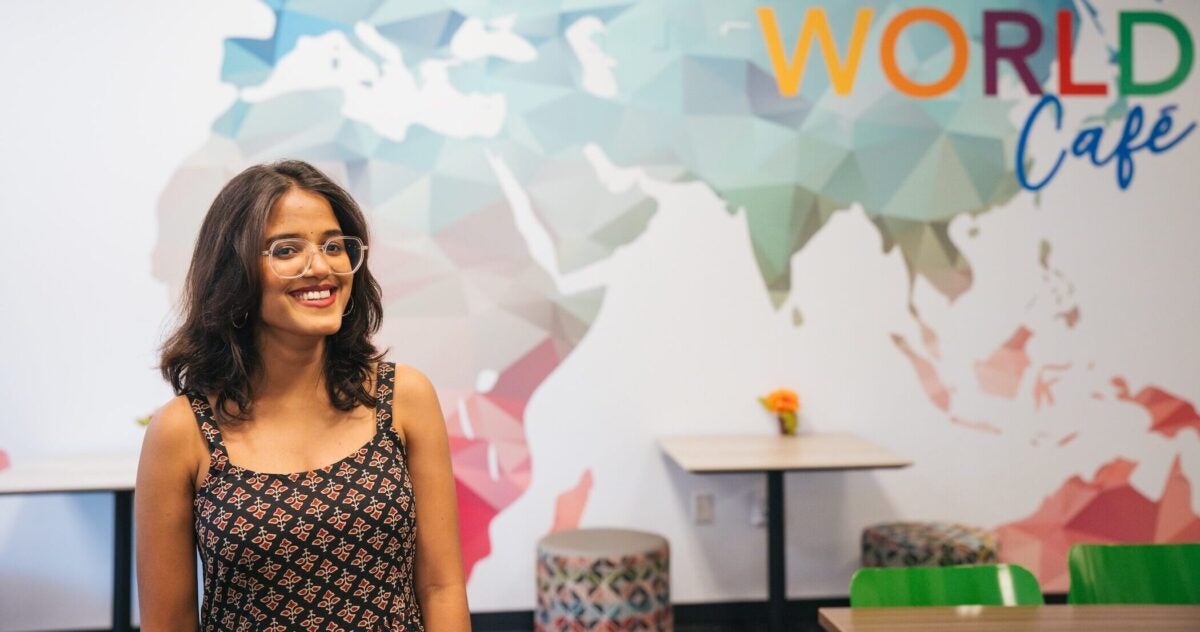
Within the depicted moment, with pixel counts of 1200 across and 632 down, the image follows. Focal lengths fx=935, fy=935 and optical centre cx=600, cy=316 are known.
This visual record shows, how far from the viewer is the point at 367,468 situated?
4.93ft

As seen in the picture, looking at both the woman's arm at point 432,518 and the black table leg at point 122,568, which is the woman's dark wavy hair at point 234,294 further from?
the black table leg at point 122,568

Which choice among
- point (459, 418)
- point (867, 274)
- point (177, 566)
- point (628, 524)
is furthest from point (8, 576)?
point (867, 274)

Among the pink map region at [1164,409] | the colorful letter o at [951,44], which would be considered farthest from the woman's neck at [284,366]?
the pink map region at [1164,409]

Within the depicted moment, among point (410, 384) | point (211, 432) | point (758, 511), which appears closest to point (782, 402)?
point (758, 511)

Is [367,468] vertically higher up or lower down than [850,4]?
lower down

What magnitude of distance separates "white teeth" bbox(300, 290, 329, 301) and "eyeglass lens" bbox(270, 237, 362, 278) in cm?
3

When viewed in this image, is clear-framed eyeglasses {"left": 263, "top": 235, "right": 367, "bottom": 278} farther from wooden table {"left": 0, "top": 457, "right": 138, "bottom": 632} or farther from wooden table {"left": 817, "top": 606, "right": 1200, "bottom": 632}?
wooden table {"left": 0, "top": 457, "right": 138, "bottom": 632}

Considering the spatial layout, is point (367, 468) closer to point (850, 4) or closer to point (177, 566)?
point (177, 566)

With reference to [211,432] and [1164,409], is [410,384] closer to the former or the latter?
[211,432]

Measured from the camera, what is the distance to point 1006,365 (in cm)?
378

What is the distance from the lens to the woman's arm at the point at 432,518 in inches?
62.2

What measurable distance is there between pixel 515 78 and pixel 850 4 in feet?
4.45

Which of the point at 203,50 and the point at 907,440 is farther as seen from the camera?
the point at 907,440

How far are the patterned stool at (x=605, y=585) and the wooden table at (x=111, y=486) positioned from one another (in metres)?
1.32
